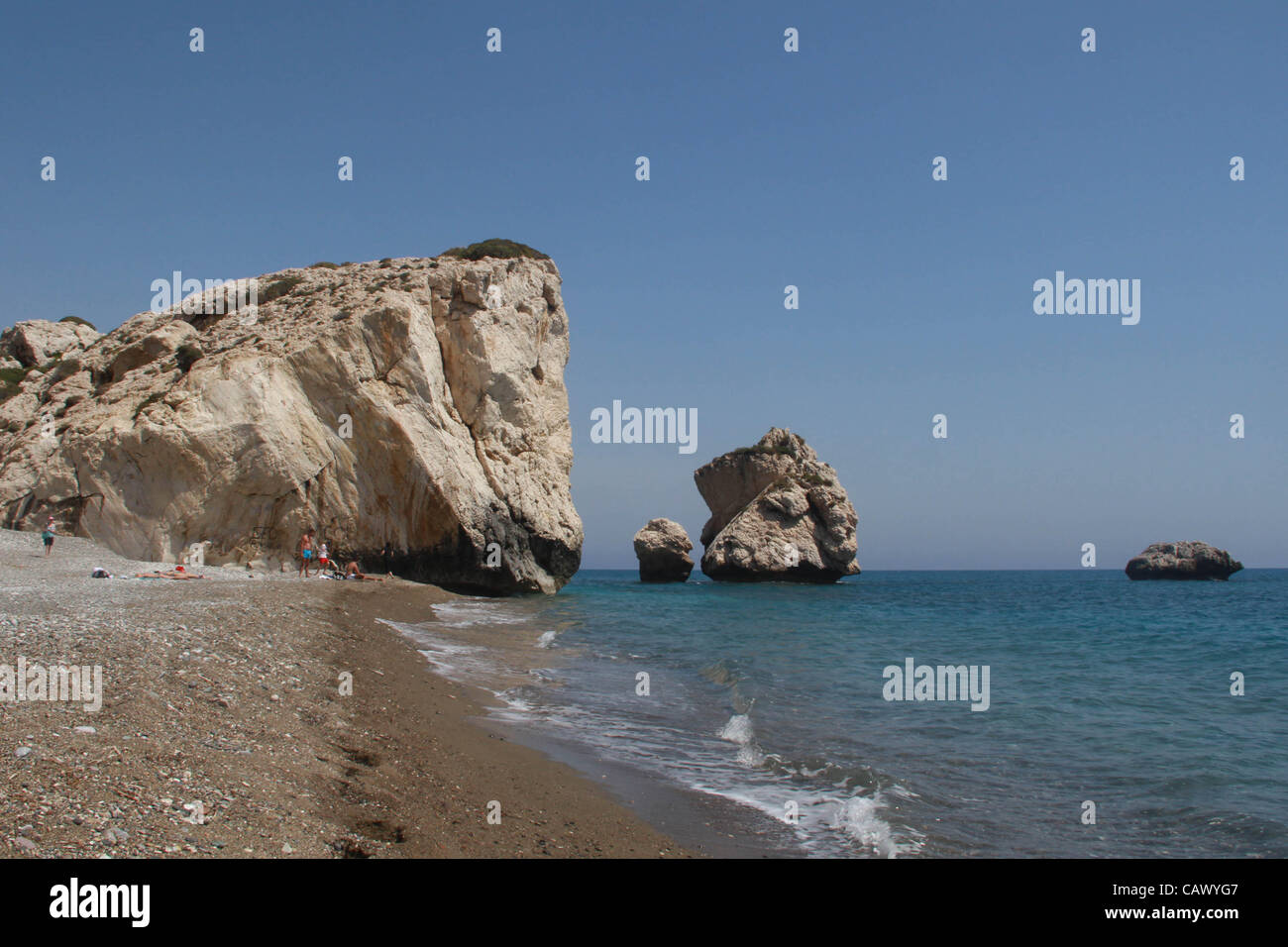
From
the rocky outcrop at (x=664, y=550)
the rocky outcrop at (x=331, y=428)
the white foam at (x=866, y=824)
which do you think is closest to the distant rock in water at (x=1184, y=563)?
the rocky outcrop at (x=664, y=550)

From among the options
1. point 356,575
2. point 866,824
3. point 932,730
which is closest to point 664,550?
point 356,575

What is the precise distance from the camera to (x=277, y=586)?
20.4 m

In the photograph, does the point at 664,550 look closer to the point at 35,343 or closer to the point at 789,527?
the point at 789,527

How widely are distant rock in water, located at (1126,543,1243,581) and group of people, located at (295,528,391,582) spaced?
8852cm

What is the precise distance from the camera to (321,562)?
2714 centimetres

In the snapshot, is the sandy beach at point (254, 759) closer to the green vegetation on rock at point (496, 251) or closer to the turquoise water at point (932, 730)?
the turquoise water at point (932, 730)

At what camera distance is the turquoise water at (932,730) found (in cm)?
734

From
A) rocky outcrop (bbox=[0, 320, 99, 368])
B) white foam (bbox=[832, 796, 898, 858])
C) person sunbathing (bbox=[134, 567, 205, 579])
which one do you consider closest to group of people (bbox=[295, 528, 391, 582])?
person sunbathing (bbox=[134, 567, 205, 579])

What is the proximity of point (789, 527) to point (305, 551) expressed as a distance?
41.6 metres

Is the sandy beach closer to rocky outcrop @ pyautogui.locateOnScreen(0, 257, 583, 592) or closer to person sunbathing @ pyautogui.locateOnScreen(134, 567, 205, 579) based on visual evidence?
person sunbathing @ pyautogui.locateOnScreen(134, 567, 205, 579)

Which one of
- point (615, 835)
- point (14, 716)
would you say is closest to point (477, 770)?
point (615, 835)

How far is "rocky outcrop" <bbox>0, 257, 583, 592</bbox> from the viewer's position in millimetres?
24531
